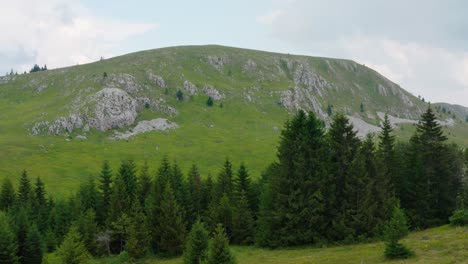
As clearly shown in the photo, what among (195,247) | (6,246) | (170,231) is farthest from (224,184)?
(6,246)

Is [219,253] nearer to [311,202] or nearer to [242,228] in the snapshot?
[311,202]

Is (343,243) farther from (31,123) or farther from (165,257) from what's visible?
(31,123)

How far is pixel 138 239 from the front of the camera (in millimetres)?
50656

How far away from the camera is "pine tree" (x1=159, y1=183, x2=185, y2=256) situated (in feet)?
173

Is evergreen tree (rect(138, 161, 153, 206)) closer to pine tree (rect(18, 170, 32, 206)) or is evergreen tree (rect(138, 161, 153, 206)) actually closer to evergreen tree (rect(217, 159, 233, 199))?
evergreen tree (rect(217, 159, 233, 199))

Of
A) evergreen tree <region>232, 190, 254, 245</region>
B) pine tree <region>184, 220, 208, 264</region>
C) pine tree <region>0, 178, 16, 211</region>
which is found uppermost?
pine tree <region>0, 178, 16, 211</region>

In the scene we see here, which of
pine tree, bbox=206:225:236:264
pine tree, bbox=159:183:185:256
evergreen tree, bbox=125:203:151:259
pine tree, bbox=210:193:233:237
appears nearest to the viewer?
pine tree, bbox=206:225:236:264

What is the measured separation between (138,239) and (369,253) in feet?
99.7

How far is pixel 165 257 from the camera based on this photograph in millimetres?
53344

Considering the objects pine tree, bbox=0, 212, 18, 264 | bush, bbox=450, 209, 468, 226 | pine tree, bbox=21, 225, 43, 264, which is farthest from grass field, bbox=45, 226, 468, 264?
pine tree, bbox=21, 225, 43, 264

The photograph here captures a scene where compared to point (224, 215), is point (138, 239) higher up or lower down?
lower down

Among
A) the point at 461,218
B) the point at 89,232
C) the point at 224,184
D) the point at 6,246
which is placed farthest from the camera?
the point at 224,184

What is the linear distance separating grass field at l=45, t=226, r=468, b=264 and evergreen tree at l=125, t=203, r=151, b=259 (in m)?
6.04

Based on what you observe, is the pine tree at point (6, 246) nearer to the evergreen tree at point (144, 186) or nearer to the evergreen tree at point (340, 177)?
the evergreen tree at point (144, 186)
